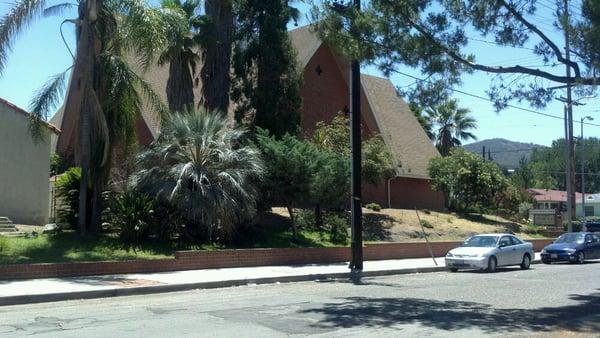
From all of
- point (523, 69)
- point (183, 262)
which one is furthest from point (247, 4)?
point (523, 69)

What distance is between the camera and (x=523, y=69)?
12906mm

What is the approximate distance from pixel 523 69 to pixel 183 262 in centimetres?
1165

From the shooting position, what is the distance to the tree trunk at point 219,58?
2723 centimetres

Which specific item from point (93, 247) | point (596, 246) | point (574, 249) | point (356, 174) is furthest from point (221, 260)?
point (596, 246)

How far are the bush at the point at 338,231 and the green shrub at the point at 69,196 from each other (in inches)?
396

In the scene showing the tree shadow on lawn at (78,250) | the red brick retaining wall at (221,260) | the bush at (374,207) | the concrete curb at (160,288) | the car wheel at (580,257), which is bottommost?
the concrete curb at (160,288)

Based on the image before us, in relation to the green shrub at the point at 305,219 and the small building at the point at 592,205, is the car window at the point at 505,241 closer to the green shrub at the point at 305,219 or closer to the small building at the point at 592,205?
the green shrub at the point at 305,219

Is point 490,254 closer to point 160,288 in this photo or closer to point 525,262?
point 525,262

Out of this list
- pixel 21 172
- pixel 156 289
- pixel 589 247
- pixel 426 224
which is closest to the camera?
pixel 156 289

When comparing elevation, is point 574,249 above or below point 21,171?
below

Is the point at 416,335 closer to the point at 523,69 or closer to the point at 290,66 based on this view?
the point at 523,69

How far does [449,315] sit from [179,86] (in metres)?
17.4

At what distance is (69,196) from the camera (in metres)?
22.0

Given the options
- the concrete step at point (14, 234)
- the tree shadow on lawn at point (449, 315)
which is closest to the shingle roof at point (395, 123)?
the concrete step at point (14, 234)
